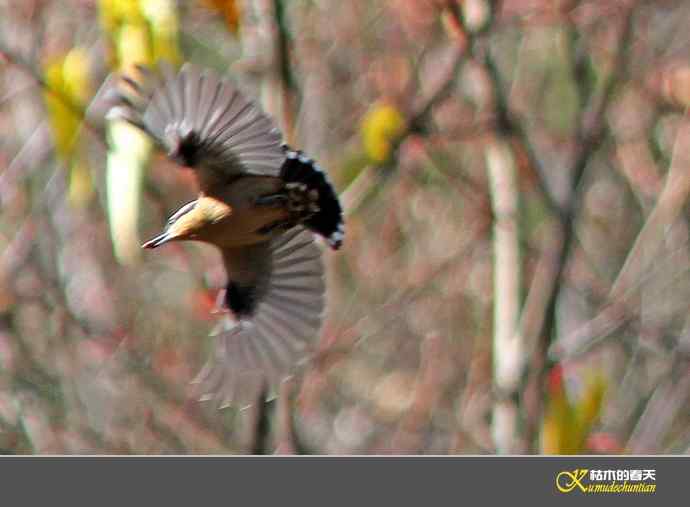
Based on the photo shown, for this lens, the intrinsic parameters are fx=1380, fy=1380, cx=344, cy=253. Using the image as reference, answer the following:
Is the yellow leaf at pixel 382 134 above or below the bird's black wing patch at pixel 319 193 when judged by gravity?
above

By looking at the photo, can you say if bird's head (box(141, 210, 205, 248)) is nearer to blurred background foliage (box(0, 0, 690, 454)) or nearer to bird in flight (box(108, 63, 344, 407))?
bird in flight (box(108, 63, 344, 407))

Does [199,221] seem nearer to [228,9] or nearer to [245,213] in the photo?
[245,213]

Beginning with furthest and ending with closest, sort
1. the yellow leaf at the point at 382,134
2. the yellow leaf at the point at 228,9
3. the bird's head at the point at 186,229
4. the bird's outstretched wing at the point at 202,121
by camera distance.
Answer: the yellow leaf at the point at 382,134
the yellow leaf at the point at 228,9
the bird's head at the point at 186,229
the bird's outstretched wing at the point at 202,121

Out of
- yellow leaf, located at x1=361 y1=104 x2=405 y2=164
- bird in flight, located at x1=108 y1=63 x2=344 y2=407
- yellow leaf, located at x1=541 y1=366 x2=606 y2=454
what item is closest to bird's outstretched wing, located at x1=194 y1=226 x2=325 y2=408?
bird in flight, located at x1=108 y1=63 x2=344 y2=407

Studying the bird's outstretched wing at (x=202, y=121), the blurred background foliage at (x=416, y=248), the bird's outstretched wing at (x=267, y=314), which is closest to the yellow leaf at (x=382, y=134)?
the blurred background foliage at (x=416, y=248)

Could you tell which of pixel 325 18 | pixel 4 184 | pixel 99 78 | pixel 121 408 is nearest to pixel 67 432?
pixel 121 408

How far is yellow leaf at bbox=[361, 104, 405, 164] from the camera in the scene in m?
3.50

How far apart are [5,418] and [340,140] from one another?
152 centimetres

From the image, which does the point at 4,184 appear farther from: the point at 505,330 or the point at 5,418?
the point at 505,330

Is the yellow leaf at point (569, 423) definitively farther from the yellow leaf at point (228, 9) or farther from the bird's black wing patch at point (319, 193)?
the yellow leaf at point (228, 9)

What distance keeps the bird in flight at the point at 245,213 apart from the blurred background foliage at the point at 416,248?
1.30ft

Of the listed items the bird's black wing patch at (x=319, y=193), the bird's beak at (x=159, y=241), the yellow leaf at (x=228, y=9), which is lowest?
the bird's beak at (x=159, y=241)

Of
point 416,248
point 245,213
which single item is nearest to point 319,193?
point 245,213

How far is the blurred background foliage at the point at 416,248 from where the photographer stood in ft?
12.6
